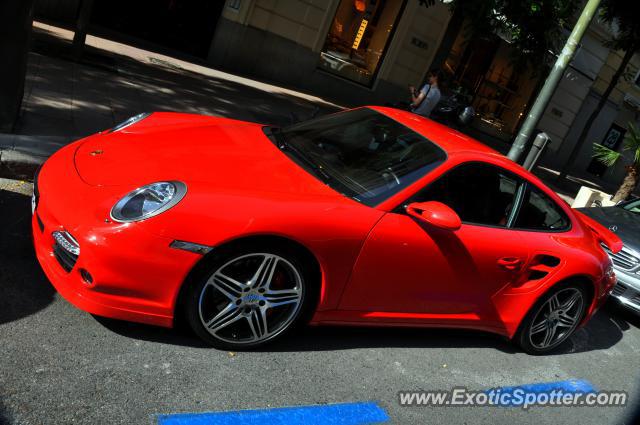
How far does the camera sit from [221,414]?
3023 millimetres

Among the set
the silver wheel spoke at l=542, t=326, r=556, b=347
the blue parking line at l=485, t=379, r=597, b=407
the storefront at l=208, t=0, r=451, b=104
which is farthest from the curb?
the storefront at l=208, t=0, r=451, b=104

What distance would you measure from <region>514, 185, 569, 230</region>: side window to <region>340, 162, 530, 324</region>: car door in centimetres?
10

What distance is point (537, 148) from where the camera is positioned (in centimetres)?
822

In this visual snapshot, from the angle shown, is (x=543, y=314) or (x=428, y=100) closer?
(x=543, y=314)

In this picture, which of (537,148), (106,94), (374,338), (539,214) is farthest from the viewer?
(106,94)

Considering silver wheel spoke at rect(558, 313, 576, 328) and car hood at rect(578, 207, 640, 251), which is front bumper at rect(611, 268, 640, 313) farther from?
silver wheel spoke at rect(558, 313, 576, 328)

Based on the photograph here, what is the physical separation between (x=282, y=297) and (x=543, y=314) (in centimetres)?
237

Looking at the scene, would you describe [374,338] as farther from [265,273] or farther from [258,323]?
[265,273]

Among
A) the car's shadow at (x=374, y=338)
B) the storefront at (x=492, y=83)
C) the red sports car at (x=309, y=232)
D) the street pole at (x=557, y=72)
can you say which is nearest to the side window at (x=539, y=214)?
the red sports car at (x=309, y=232)

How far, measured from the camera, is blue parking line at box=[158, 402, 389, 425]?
2920 mm

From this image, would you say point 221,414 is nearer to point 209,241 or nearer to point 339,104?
point 209,241

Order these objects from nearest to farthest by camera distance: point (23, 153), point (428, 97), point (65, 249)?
point (65, 249)
point (23, 153)
point (428, 97)

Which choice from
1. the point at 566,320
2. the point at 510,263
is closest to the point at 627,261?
the point at 566,320

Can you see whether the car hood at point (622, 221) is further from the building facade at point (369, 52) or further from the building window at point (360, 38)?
the building window at point (360, 38)
